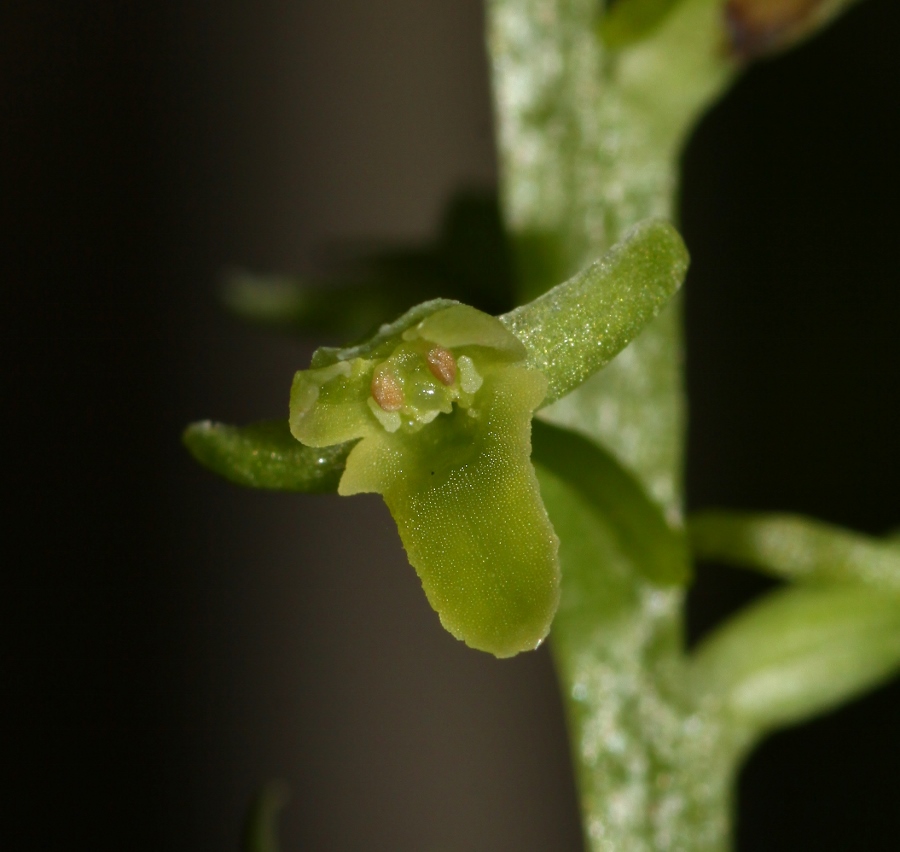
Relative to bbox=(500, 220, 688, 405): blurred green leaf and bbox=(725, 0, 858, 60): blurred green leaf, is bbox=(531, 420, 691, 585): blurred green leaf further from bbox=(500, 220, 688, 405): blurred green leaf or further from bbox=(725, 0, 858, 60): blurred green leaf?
bbox=(725, 0, 858, 60): blurred green leaf

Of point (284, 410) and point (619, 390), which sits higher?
point (284, 410)

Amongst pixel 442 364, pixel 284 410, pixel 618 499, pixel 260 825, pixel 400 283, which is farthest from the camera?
pixel 284 410

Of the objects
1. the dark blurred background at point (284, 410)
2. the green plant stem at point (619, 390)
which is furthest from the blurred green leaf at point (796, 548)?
the dark blurred background at point (284, 410)

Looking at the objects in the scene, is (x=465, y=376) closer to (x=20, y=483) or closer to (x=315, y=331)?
(x=315, y=331)

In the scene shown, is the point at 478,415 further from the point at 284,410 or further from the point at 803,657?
the point at 284,410

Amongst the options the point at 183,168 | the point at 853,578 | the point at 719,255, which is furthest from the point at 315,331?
the point at 183,168

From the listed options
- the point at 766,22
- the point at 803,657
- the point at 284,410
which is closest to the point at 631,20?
the point at 766,22

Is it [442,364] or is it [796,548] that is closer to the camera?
[442,364]
